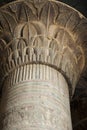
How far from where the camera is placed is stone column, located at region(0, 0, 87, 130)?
2939mm

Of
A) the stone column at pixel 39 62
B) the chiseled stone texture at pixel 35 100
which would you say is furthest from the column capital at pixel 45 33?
the chiseled stone texture at pixel 35 100

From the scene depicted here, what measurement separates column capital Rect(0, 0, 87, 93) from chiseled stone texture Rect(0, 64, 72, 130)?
186mm

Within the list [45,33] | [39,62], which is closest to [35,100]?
[39,62]

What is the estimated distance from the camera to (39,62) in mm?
3400

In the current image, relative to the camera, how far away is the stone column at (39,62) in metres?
2.94

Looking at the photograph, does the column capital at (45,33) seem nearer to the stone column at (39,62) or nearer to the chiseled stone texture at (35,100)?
the stone column at (39,62)

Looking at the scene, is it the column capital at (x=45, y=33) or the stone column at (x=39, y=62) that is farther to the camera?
the column capital at (x=45, y=33)

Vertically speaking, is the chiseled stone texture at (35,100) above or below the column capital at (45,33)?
below

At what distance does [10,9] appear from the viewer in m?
3.71

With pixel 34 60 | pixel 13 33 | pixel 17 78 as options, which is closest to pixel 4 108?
pixel 17 78

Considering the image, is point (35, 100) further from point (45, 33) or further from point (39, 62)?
point (45, 33)

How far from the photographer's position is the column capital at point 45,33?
11.6 ft

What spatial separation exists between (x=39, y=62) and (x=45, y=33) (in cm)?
35

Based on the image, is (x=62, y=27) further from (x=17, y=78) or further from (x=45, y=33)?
(x=17, y=78)
